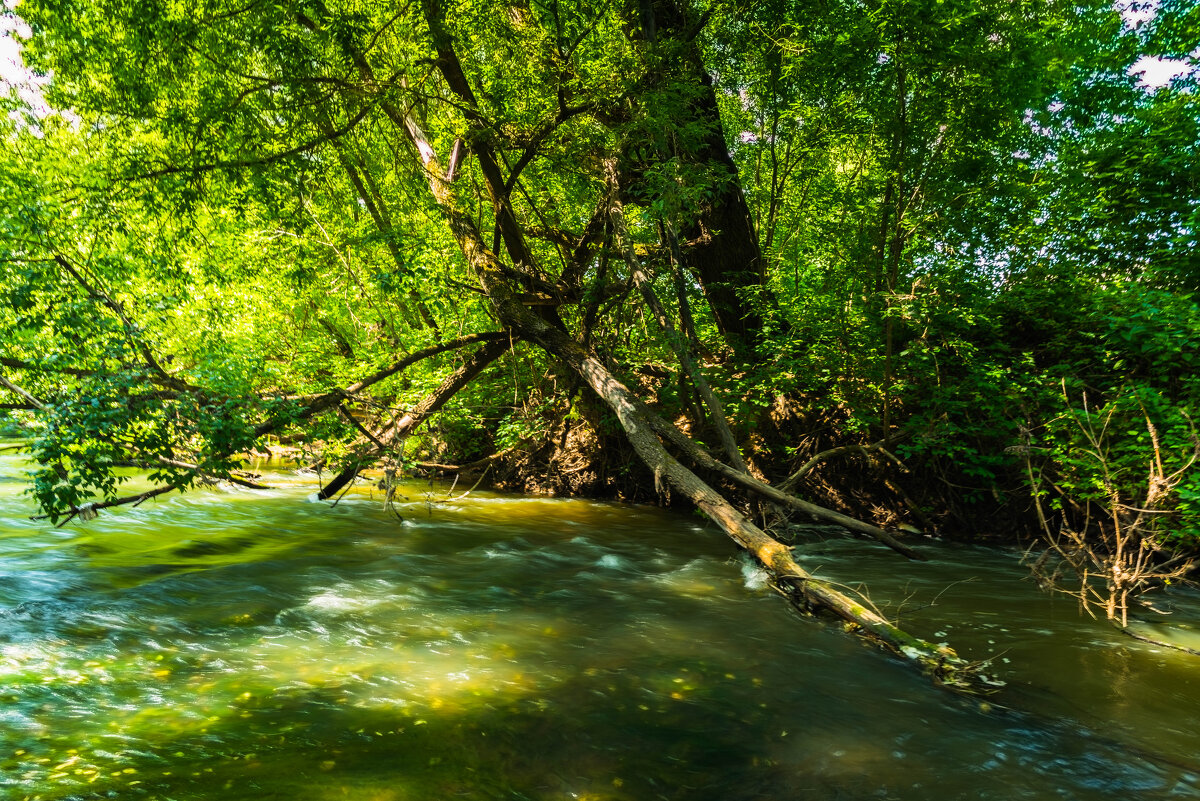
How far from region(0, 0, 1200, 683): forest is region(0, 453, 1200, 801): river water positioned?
33.2 inches

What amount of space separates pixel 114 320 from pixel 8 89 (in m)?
8.18

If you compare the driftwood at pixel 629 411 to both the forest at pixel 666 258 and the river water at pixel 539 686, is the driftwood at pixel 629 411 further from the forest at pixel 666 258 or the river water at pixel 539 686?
the river water at pixel 539 686

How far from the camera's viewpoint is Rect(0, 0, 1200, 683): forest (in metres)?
6.64

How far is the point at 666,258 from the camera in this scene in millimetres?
9664

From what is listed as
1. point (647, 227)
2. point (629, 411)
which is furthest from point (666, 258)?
point (629, 411)

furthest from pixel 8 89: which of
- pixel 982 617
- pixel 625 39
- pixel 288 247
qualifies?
pixel 982 617

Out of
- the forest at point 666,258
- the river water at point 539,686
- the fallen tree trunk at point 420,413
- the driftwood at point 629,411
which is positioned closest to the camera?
the river water at point 539,686

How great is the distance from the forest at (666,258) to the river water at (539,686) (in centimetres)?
84

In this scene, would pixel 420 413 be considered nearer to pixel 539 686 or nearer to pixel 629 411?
pixel 629 411

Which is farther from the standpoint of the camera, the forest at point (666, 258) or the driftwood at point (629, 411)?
the forest at point (666, 258)

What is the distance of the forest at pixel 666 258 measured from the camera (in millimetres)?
6645

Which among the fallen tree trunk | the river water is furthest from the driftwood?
the fallen tree trunk

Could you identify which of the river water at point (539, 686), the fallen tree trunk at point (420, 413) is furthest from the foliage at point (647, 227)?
the river water at point (539, 686)

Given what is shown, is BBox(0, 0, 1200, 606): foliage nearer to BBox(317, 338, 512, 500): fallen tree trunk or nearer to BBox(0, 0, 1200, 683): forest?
BBox(0, 0, 1200, 683): forest
